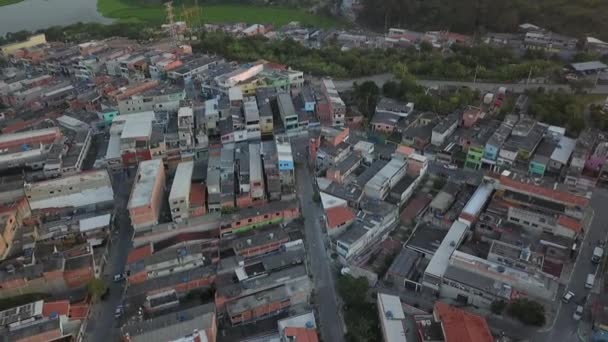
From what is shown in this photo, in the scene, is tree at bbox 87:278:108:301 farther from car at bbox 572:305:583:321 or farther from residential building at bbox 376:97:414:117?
residential building at bbox 376:97:414:117

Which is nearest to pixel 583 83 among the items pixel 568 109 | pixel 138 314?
pixel 568 109

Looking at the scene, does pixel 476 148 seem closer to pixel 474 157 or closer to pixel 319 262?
pixel 474 157

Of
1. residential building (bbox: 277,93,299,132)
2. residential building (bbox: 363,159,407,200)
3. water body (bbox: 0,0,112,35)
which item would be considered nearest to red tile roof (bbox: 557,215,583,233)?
residential building (bbox: 363,159,407,200)

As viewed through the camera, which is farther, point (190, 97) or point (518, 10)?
point (518, 10)

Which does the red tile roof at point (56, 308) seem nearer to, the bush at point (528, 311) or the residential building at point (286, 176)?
the residential building at point (286, 176)

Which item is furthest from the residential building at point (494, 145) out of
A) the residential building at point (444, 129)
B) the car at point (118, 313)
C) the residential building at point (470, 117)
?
the car at point (118, 313)

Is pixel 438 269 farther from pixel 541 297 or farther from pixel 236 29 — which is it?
pixel 236 29
